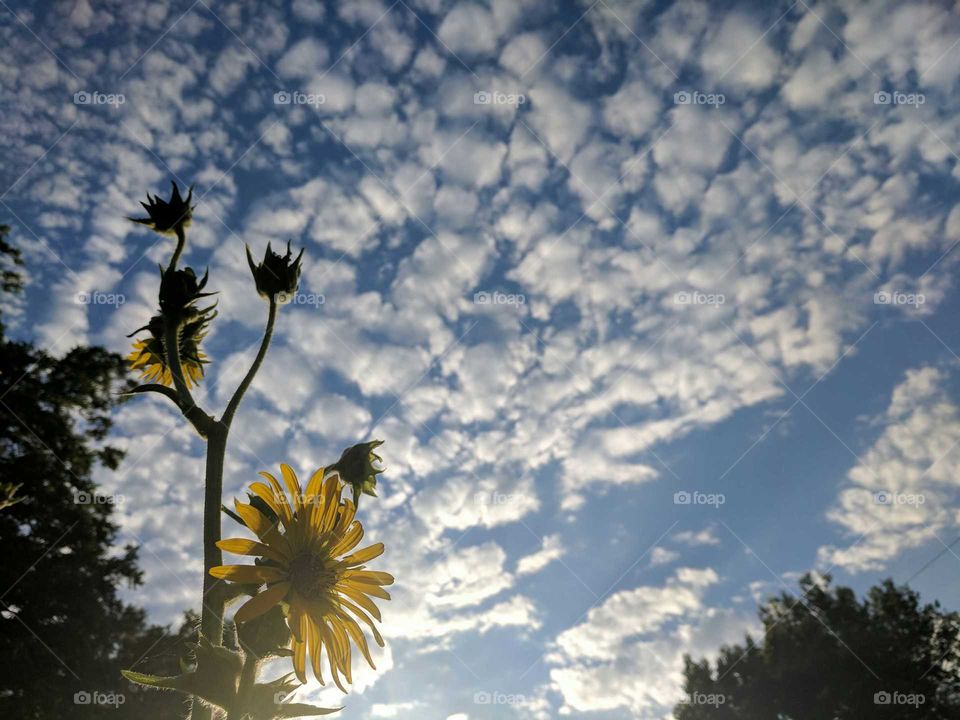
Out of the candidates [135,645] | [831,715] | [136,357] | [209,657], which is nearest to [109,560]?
[135,645]

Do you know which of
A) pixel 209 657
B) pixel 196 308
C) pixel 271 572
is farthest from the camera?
pixel 196 308

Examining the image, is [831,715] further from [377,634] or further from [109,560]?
[377,634]

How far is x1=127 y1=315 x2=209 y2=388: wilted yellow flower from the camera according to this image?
1.88 meters

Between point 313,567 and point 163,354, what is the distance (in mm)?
952

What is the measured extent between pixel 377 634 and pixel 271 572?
15.8 inches

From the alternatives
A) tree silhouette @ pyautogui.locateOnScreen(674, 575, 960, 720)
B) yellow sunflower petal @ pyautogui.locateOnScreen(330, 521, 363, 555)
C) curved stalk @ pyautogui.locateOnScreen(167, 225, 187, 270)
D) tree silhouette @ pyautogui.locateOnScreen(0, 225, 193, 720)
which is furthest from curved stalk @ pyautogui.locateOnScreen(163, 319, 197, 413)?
tree silhouette @ pyautogui.locateOnScreen(674, 575, 960, 720)

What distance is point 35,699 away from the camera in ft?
41.8

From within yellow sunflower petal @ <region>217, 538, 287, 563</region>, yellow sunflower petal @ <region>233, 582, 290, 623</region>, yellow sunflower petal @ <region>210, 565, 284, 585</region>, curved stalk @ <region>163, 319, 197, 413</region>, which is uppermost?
curved stalk @ <region>163, 319, 197, 413</region>

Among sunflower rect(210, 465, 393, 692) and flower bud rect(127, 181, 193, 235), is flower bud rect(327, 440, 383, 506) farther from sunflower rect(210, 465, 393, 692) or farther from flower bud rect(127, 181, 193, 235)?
flower bud rect(127, 181, 193, 235)

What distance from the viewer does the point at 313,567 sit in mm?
1623

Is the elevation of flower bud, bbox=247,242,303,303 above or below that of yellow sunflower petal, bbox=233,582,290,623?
above
